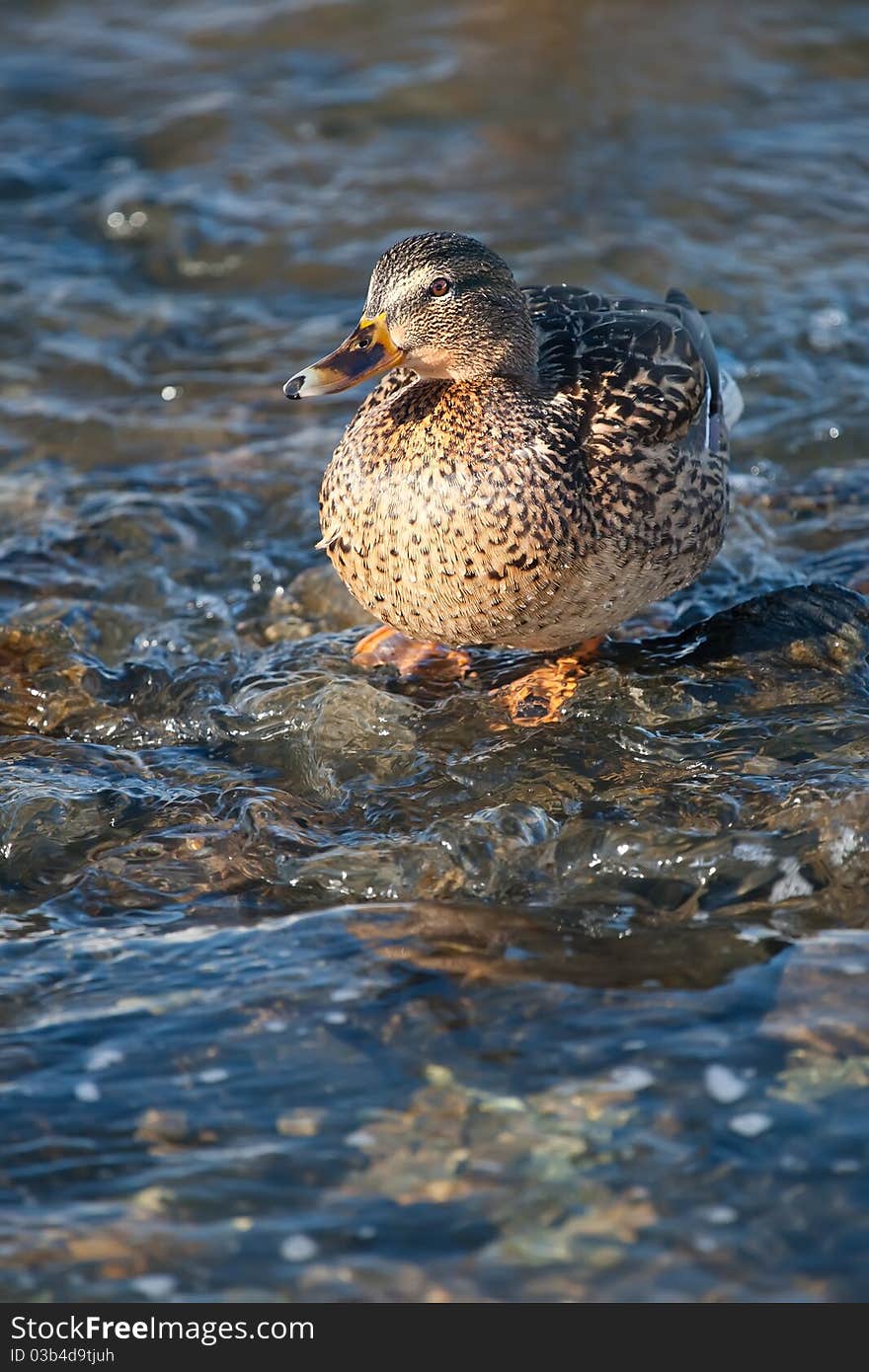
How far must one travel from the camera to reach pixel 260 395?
7.68m

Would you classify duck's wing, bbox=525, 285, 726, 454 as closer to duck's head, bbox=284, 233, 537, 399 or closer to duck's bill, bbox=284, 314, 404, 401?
duck's head, bbox=284, 233, 537, 399

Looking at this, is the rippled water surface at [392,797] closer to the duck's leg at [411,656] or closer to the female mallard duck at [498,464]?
the duck's leg at [411,656]

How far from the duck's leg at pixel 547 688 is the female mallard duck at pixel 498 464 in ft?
0.70

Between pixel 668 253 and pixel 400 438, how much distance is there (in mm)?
4139

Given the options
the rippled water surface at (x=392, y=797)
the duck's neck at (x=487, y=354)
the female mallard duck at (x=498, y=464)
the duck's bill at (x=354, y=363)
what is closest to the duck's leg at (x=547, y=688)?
the rippled water surface at (x=392, y=797)

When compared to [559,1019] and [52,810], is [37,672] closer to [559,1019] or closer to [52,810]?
[52,810]

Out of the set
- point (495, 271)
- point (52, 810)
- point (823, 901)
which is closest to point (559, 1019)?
point (823, 901)

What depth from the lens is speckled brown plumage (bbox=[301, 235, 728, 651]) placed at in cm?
480

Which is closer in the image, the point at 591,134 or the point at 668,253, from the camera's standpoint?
the point at 668,253

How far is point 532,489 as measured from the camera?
15.7ft

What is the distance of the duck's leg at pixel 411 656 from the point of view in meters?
5.71
